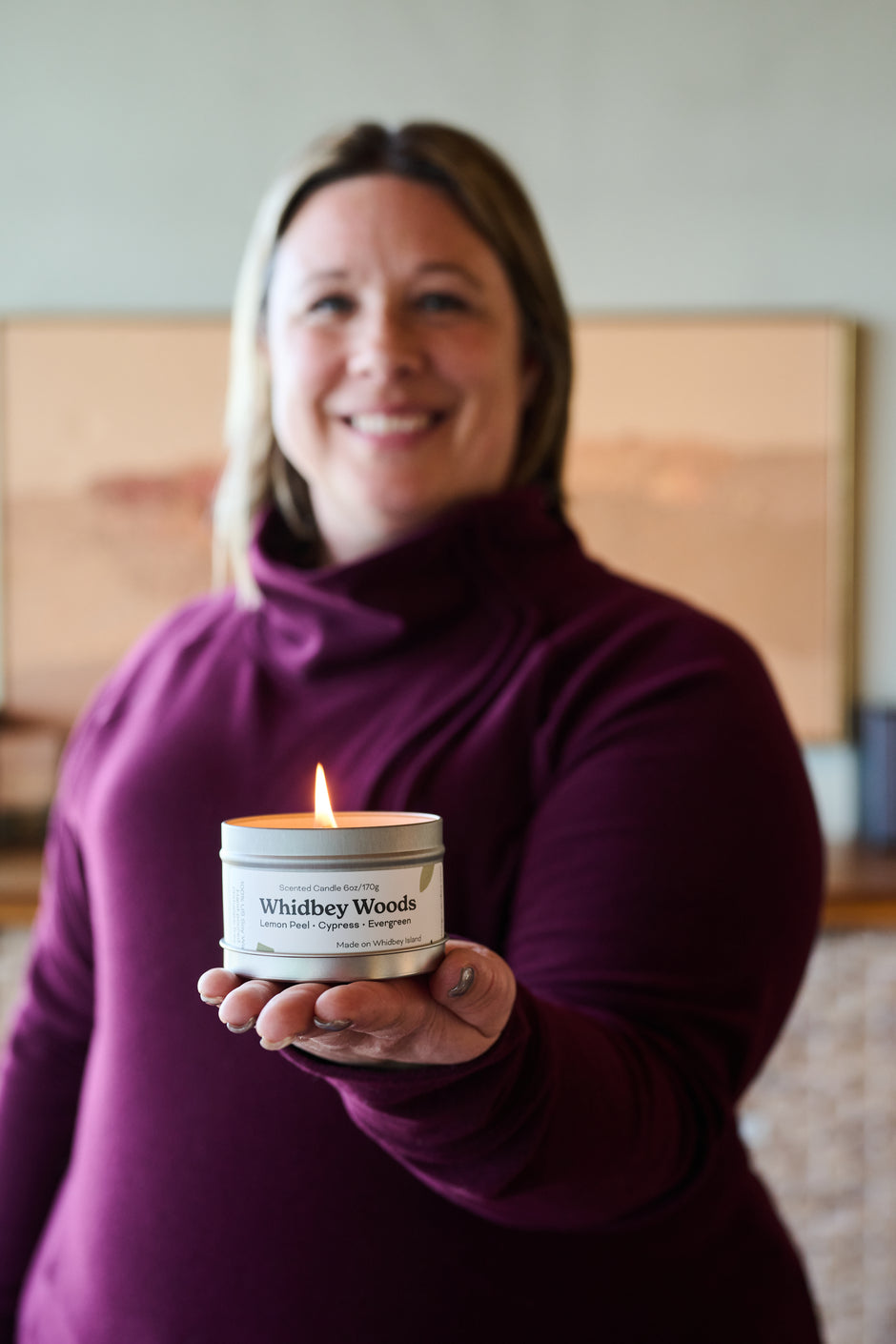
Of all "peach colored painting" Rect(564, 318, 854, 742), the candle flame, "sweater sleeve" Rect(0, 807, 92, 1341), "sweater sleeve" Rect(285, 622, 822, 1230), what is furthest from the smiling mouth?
"peach colored painting" Rect(564, 318, 854, 742)

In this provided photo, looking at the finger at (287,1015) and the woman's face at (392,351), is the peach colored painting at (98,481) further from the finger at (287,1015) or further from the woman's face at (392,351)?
the finger at (287,1015)

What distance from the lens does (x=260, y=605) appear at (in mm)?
1059

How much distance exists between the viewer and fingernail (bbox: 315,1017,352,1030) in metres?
0.43

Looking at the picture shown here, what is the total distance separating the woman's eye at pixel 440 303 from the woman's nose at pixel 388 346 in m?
0.02

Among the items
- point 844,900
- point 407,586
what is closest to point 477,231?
point 407,586

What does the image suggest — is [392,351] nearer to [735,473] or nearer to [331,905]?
[331,905]

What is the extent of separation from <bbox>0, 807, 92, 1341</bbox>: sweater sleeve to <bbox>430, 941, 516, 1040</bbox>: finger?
620mm

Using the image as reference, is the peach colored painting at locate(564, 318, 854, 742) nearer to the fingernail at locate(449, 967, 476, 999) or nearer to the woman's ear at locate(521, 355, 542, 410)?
the woman's ear at locate(521, 355, 542, 410)

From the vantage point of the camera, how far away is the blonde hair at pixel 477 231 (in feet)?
3.27

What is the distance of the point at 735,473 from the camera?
2.24 metres

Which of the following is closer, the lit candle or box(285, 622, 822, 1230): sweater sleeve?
the lit candle

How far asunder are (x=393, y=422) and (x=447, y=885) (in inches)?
15.5

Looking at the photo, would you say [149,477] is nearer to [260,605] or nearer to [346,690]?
[260,605]

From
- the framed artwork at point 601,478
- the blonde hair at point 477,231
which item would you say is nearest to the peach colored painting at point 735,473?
the framed artwork at point 601,478
